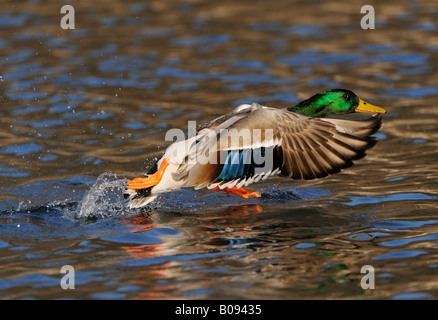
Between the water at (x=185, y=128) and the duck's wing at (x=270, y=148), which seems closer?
the water at (x=185, y=128)

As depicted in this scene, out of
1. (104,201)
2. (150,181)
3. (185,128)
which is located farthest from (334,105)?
(185,128)

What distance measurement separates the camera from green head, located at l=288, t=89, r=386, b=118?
284 inches

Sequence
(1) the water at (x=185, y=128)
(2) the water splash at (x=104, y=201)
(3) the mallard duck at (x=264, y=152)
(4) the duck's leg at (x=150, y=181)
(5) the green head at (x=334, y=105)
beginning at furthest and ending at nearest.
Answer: (5) the green head at (x=334, y=105) < (2) the water splash at (x=104, y=201) < (4) the duck's leg at (x=150, y=181) < (3) the mallard duck at (x=264, y=152) < (1) the water at (x=185, y=128)

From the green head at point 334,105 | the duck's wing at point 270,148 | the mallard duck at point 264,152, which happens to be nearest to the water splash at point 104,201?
the mallard duck at point 264,152

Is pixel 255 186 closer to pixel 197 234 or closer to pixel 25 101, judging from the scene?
pixel 197 234

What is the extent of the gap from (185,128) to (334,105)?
2481 millimetres

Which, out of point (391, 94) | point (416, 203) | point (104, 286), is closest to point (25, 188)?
point (104, 286)

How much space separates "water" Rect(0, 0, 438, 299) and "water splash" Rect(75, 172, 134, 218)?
21 millimetres

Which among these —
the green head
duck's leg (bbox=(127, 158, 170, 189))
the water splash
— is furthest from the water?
the green head

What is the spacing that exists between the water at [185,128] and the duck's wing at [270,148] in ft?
1.52

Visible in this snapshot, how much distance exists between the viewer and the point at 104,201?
23.7ft

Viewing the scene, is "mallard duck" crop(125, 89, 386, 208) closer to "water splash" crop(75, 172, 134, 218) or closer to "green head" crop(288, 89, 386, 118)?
"water splash" crop(75, 172, 134, 218)

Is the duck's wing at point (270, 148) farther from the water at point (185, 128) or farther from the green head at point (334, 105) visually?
the green head at point (334, 105)

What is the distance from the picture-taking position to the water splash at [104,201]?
6.94 metres
